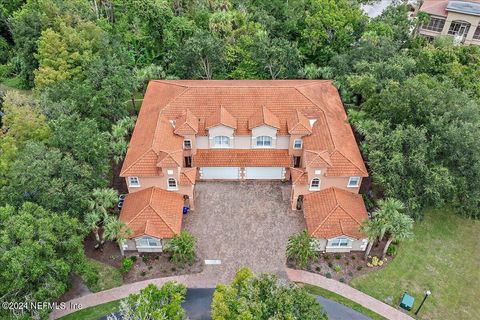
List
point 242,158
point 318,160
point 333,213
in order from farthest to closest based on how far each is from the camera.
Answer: point 242,158 → point 318,160 → point 333,213

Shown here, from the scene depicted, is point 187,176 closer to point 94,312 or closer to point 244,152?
point 244,152

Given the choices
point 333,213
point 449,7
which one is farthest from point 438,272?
point 449,7

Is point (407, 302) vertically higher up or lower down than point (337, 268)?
higher up

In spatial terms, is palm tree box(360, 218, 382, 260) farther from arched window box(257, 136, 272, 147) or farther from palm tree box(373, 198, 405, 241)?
arched window box(257, 136, 272, 147)

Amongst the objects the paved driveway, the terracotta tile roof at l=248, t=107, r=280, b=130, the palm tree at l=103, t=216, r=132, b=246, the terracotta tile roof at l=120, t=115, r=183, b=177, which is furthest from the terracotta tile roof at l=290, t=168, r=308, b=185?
the palm tree at l=103, t=216, r=132, b=246

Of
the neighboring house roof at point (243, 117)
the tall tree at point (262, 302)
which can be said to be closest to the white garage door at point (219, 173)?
the neighboring house roof at point (243, 117)

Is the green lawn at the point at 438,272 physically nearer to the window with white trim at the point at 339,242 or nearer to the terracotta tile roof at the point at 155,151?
the window with white trim at the point at 339,242

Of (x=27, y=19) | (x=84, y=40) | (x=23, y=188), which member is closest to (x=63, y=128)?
(x=23, y=188)
